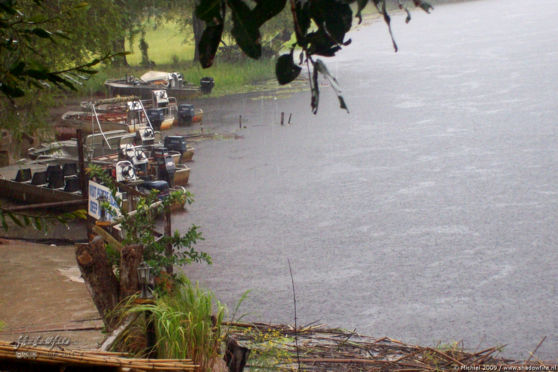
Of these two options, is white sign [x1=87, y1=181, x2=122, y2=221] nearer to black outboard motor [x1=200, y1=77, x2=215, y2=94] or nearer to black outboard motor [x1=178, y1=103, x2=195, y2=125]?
black outboard motor [x1=178, y1=103, x2=195, y2=125]

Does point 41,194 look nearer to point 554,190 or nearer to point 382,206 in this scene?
point 382,206

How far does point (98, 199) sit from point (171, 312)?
469cm

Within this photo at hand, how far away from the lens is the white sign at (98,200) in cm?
977

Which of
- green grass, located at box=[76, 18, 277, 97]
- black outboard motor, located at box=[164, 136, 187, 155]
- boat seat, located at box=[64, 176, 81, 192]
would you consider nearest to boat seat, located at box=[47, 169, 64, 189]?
boat seat, located at box=[64, 176, 81, 192]

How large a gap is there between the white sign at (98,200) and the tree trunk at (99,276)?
3640 mm

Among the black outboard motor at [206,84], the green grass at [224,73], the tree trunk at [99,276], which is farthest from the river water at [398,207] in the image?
the tree trunk at [99,276]

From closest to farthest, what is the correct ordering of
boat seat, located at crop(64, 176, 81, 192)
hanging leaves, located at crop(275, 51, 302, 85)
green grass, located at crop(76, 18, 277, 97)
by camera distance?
hanging leaves, located at crop(275, 51, 302, 85) < boat seat, located at crop(64, 176, 81, 192) < green grass, located at crop(76, 18, 277, 97)

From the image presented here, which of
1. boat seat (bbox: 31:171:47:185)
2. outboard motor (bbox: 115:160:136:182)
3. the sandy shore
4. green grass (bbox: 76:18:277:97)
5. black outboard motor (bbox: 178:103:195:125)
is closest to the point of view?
the sandy shore

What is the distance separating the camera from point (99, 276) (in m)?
6.04

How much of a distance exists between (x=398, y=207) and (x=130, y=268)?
1354cm

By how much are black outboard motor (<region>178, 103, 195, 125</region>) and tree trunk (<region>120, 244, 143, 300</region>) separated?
22.7 meters

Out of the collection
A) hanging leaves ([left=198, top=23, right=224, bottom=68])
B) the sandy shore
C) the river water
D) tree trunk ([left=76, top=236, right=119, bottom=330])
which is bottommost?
the river water

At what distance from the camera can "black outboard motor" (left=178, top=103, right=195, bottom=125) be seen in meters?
28.4

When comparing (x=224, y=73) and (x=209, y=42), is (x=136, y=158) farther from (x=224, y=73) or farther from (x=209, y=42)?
(x=224, y=73)
